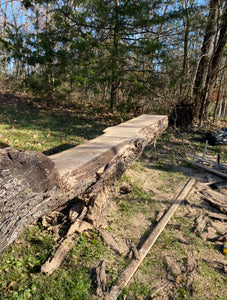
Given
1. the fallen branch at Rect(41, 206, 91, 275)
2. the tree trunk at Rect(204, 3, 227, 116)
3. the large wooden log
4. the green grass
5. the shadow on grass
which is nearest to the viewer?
the large wooden log

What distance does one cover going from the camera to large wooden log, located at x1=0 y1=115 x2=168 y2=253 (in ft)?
6.15

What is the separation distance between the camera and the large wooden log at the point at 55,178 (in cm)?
187

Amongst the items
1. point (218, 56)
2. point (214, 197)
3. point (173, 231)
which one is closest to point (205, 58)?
point (218, 56)

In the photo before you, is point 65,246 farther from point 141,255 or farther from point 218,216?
point 218,216

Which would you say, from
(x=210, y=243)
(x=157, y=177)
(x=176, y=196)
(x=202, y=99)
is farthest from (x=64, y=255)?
(x=202, y=99)

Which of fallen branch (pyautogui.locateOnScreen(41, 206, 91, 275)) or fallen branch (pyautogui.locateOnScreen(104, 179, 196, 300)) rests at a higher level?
fallen branch (pyautogui.locateOnScreen(41, 206, 91, 275))

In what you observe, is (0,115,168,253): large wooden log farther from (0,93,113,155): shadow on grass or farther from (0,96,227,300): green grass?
(0,93,113,155): shadow on grass

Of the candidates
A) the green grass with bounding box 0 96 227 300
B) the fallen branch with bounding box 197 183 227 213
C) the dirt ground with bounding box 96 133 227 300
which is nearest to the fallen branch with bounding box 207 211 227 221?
the dirt ground with bounding box 96 133 227 300

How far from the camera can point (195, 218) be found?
130 inches

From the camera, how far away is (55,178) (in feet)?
7.56

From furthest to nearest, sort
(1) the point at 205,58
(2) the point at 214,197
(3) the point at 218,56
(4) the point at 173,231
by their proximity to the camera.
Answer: (1) the point at 205,58 < (3) the point at 218,56 < (2) the point at 214,197 < (4) the point at 173,231

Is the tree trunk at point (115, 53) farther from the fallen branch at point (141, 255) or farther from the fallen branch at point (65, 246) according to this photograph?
the fallen branch at point (65, 246)

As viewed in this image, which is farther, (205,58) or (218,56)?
(205,58)

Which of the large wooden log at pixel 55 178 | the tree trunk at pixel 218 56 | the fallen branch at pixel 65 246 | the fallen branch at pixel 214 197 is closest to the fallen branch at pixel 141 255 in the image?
the fallen branch at pixel 214 197
